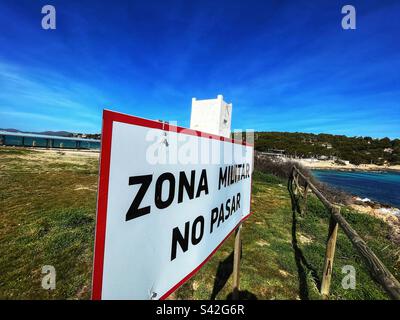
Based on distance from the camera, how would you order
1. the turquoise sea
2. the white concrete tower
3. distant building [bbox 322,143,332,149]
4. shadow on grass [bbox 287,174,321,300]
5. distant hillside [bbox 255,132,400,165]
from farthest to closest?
distant building [bbox 322,143,332,149] < distant hillside [bbox 255,132,400,165] < the turquoise sea < shadow on grass [bbox 287,174,321,300] < the white concrete tower

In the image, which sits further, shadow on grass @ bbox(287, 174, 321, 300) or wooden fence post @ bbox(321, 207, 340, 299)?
shadow on grass @ bbox(287, 174, 321, 300)

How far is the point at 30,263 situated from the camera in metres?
3.71

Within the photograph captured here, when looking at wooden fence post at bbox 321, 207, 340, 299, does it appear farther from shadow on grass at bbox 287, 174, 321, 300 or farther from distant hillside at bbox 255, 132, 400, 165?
distant hillside at bbox 255, 132, 400, 165

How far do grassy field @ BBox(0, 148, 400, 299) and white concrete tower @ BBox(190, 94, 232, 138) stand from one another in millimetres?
2599

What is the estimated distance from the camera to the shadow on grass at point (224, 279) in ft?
11.3

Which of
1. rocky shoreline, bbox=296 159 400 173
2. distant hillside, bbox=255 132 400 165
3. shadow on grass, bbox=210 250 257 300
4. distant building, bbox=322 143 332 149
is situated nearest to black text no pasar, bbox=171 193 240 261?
shadow on grass, bbox=210 250 257 300

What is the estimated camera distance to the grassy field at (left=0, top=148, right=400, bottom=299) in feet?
11.4

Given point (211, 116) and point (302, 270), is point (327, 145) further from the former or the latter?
point (211, 116)

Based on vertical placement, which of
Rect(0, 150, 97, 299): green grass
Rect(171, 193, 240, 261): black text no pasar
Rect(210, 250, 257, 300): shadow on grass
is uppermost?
Rect(171, 193, 240, 261): black text no pasar

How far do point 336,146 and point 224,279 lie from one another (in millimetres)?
84650

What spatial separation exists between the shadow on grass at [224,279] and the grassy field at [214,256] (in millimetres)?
16

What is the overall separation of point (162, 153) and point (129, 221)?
1.16 ft

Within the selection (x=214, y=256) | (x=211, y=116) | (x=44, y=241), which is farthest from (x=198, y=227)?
(x=44, y=241)
